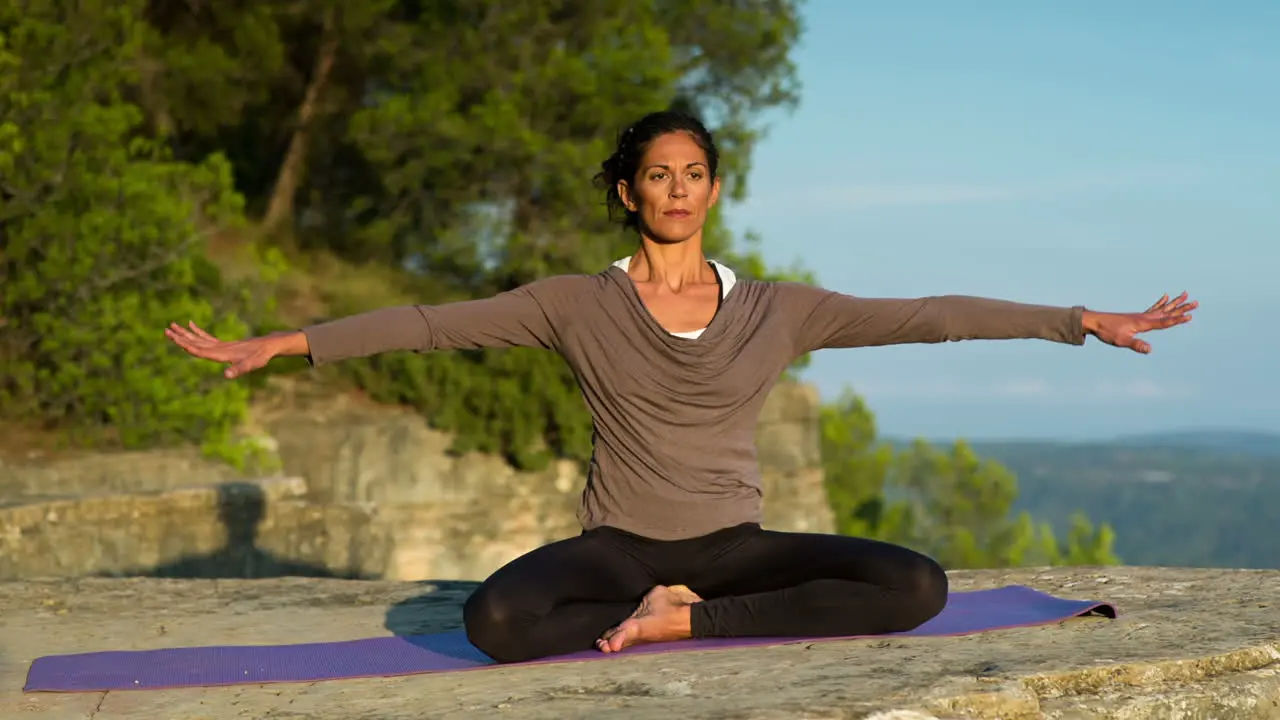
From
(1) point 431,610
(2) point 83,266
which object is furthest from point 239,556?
(1) point 431,610

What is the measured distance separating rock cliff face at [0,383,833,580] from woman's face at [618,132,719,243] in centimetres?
624

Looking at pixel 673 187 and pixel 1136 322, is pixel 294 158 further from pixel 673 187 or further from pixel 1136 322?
pixel 1136 322

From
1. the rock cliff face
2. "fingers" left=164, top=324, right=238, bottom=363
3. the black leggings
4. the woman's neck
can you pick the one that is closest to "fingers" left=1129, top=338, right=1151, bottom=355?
the black leggings

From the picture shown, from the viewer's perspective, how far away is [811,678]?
3.63 m

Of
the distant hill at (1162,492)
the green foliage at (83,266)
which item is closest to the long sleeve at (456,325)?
the green foliage at (83,266)

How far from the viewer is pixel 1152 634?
169 inches

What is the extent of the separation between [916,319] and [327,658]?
6.69 feet

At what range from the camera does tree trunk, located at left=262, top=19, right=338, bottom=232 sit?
1585 cm

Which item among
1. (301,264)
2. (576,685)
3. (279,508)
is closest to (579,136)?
(301,264)

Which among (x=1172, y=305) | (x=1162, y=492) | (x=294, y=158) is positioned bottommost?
(x=1162, y=492)

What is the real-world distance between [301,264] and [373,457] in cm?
304

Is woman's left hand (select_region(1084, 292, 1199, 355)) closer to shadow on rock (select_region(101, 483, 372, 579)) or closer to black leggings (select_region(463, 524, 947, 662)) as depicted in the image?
black leggings (select_region(463, 524, 947, 662))

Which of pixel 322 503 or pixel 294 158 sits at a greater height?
pixel 294 158

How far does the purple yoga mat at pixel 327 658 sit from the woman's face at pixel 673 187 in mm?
1229
